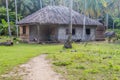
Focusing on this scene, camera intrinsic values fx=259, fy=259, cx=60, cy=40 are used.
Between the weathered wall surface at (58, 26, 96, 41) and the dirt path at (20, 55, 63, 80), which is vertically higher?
the weathered wall surface at (58, 26, 96, 41)

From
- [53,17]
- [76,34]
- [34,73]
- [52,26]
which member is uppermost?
[53,17]

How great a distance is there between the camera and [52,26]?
33438mm

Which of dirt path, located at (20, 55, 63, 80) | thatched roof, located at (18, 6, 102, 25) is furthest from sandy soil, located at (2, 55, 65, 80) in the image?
thatched roof, located at (18, 6, 102, 25)

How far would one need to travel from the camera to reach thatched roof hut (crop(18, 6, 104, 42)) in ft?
104

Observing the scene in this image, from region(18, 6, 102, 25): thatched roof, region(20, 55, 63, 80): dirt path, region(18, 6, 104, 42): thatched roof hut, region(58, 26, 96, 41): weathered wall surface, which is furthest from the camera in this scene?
region(58, 26, 96, 41): weathered wall surface

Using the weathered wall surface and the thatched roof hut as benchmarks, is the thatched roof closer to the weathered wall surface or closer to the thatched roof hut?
the thatched roof hut

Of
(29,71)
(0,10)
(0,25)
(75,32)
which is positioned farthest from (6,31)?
(29,71)

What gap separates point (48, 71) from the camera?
12.0 meters

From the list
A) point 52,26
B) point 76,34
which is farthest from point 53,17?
point 76,34

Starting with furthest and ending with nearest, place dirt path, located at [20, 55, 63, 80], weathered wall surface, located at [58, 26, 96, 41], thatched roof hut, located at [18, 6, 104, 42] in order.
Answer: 1. weathered wall surface, located at [58, 26, 96, 41]
2. thatched roof hut, located at [18, 6, 104, 42]
3. dirt path, located at [20, 55, 63, 80]

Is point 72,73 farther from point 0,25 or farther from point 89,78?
point 0,25

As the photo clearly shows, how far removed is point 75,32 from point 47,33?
3726mm

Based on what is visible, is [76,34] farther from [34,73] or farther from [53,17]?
[34,73]

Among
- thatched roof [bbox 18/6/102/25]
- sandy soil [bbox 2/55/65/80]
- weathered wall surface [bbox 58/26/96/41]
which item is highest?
thatched roof [bbox 18/6/102/25]
